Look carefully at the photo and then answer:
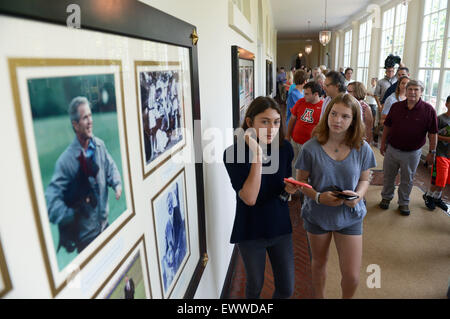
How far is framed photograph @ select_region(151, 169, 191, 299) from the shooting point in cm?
122

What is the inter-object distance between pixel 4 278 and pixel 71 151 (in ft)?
0.87

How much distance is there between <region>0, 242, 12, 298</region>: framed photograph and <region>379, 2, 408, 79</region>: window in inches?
402

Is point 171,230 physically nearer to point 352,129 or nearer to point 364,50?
point 352,129

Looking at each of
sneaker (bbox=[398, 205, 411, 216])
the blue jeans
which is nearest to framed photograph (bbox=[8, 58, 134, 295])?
the blue jeans

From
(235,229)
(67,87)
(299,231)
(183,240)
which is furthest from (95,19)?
(299,231)

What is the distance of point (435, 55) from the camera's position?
695 cm

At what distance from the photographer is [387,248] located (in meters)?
3.63

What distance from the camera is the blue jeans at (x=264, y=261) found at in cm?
206
